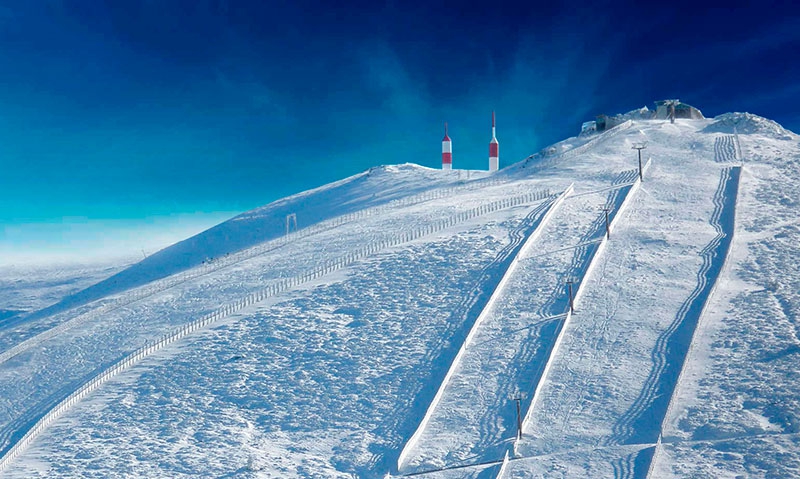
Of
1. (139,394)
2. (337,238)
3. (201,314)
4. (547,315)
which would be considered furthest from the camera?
(337,238)

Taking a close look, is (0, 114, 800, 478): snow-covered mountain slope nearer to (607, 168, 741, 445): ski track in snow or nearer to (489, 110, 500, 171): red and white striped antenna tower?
(607, 168, 741, 445): ski track in snow

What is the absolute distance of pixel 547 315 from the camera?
115 ft

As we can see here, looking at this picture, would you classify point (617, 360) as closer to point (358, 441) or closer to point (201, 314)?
point (358, 441)

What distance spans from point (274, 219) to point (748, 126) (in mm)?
48348

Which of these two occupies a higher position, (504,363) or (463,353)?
(463,353)

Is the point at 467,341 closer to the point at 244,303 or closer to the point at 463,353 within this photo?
the point at 463,353

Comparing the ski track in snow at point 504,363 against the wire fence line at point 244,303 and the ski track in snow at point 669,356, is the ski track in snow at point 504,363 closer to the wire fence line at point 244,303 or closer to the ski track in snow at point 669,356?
the ski track in snow at point 669,356

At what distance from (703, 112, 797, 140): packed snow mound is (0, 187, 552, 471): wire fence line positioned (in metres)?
29.7

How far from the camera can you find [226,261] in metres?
55.7

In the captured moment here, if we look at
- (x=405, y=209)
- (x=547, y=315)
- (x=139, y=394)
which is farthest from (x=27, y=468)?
(x=405, y=209)

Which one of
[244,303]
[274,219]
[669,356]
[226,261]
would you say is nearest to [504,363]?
[669,356]

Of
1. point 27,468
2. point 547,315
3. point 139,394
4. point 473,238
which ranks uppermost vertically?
point 473,238

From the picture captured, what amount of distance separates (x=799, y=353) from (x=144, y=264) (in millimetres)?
62560

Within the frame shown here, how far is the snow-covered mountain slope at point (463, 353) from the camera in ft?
85.7
